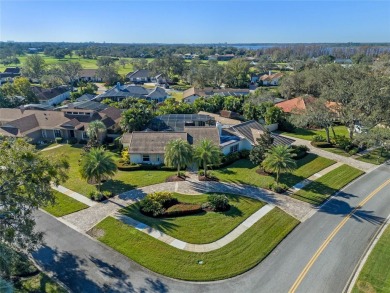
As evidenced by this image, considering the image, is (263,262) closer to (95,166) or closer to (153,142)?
(95,166)

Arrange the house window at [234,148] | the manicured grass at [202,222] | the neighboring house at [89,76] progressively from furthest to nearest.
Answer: the neighboring house at [89,76]
the house window at [234,148]
the manicured grass at [202,222]

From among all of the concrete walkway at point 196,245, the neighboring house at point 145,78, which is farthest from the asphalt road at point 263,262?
the neighboring house at point 145,78

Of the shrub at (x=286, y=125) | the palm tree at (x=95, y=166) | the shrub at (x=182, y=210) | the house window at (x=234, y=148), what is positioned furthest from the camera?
the shrub at (x=286, y=125)

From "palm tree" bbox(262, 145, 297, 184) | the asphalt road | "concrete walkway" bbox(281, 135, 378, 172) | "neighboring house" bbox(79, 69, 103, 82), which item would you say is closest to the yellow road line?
the asphalt road

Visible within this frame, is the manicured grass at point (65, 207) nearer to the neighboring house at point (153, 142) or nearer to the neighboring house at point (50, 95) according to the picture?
the neighboring house at point (153, 142)

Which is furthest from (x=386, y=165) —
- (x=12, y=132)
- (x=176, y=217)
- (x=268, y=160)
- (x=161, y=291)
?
(x=12, y=132)

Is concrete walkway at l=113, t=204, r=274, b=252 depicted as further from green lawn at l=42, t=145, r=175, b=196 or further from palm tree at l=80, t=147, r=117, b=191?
green lawn at l=42, t=145, r=175, b=196

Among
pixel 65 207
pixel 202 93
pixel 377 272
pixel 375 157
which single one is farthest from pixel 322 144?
pixel 202 93
